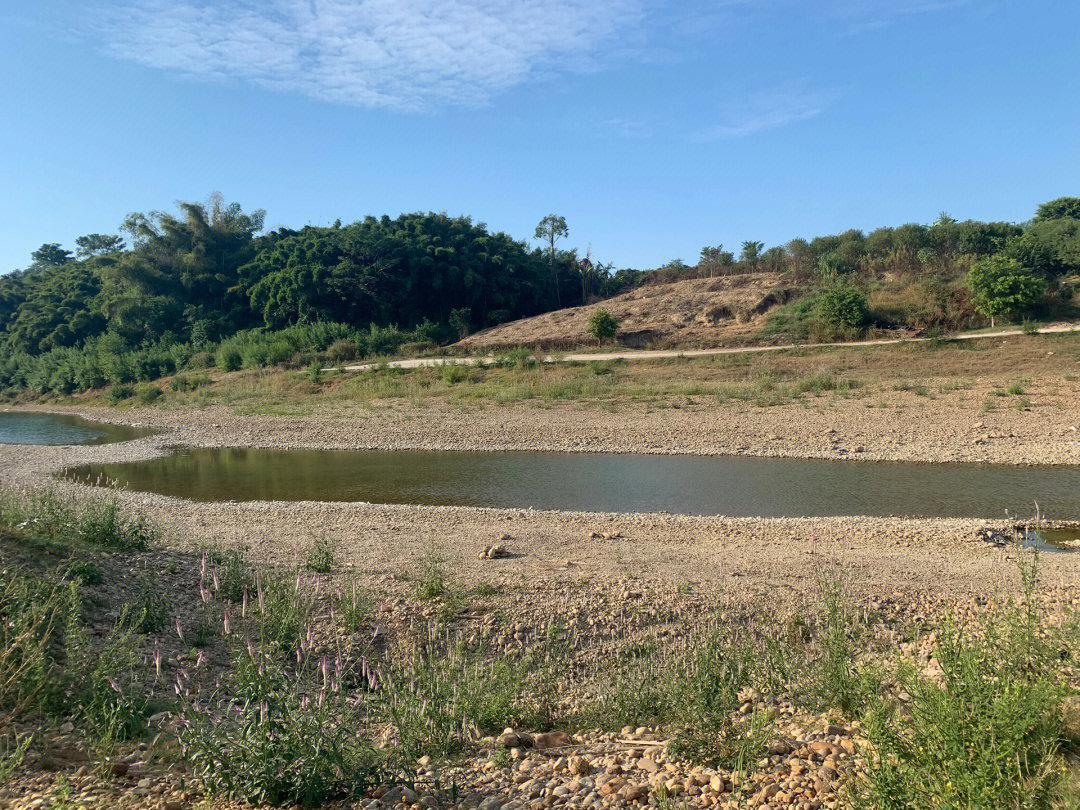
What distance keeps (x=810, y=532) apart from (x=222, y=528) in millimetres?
9553

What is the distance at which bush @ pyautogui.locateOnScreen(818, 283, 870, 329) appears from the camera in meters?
33.6

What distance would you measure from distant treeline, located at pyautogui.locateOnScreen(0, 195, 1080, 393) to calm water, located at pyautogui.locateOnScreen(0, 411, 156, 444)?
9979mm

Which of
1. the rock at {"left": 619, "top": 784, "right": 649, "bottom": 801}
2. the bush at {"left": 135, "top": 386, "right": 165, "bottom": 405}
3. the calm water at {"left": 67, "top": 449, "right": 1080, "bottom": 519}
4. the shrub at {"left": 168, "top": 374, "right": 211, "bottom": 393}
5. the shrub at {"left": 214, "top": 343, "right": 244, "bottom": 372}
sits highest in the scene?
the shrub at {"left": 214, "top": 343, "right": 244, "bottom": 372}

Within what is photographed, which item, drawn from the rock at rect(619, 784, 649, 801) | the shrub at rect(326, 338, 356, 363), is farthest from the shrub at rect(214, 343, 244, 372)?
the rock at rect(619, 784, 649, 801)

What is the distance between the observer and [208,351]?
51.0m

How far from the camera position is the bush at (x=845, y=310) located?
33625mm

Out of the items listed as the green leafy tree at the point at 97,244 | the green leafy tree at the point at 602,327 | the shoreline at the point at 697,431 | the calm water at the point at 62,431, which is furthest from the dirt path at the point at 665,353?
the green leafy tree at the point at 97,244

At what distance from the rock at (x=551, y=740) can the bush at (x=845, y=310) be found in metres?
33.1

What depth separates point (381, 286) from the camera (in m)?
55.1

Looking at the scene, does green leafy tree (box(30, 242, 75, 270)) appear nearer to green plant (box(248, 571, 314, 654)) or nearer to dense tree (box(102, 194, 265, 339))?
dense tree (box(102, 194, 265, 339))

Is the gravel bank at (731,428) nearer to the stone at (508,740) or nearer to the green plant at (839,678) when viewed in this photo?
the green plant at (839,678)

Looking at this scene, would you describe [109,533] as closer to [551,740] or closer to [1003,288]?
[551,740]

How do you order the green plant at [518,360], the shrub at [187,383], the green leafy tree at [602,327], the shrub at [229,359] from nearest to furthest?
the green plant at [518,360], the green leafy tree at [602,327], the shrub at [187,383], the shrub at [229,359]

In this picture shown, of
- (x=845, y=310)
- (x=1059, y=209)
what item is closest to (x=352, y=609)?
(x=845, y=310)
